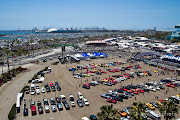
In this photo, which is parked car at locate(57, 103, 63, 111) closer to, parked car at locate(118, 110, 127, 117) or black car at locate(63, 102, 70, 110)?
black car at locate(63, 102, 70, 110)

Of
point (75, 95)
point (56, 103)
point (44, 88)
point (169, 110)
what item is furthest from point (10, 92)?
point (169, 110)

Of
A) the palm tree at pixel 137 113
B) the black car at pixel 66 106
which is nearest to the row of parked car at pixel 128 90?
the black car at pixel 66 106

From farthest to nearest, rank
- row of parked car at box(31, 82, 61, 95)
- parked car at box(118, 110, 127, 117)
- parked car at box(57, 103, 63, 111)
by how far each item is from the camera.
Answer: row of parked car at box(31, 82, 61, 95) < parked car at box(57, 103, 63, 111) < parked car at box(118, 110, 127, 117)

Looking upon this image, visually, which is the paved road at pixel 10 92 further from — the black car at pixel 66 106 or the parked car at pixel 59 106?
the black car at pixel 66 106

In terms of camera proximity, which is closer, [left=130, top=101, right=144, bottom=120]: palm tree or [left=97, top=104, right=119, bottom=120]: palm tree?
[left=130, top=101, right=144, bottom=120]: palm tree

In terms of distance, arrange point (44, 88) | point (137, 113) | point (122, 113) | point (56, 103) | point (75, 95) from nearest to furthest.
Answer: point (137, 113), point (122, 113), point (56, 103), point (75, 95), point (44, 88)

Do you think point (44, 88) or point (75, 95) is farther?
point (44, 88)

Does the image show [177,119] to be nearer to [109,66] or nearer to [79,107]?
[79,107]

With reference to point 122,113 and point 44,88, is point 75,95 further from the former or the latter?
point 122,113

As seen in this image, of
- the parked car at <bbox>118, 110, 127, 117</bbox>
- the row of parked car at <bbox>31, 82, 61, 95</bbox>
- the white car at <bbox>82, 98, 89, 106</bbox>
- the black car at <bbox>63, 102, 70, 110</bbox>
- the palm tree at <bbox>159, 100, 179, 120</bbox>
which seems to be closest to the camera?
the palm tree at <bbox>159, 100, 179, 120</bbox>

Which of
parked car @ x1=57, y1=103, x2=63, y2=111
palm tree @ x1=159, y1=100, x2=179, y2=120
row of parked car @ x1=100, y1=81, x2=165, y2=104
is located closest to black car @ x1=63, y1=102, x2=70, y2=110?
parked car @ x1=57, y1=103, x2=63, y2=111

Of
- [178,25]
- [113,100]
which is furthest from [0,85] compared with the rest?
[178,25]
